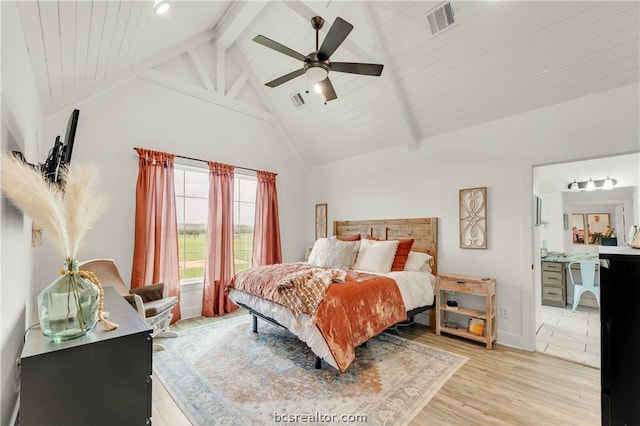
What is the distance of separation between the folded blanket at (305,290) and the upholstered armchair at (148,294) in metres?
1.34

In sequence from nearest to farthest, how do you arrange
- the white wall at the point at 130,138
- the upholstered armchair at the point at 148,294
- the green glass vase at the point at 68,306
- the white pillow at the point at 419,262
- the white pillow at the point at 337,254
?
the green glass vase at the point at 68,306, the upholstered armchair at the point at 148,294, the white wall at the point at 130,138, the white pillow at the point at 419,262, the white pillow at the point at 337,254

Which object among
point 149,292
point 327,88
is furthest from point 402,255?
point 149,292

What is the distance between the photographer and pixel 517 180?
331cm

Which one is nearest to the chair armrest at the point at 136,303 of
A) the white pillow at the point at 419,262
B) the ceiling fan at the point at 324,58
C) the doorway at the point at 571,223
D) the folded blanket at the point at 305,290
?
the folded blanket at the point at 305,290

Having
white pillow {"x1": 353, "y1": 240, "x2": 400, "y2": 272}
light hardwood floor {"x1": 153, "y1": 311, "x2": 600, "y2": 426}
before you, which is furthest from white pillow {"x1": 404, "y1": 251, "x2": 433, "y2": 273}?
light hardwood floor {"x1": 153, "y1": 311, "x2": 600, "y2": 426}

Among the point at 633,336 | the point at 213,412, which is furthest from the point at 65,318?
the point at 633,336

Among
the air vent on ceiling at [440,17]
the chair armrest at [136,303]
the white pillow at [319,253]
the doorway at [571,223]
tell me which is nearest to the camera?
the chair armrest at [136,303]

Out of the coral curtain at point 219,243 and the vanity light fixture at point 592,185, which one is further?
the vanity light fixture at point 592,185

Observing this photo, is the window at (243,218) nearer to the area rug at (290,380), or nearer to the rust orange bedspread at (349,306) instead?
the rust orange bedspread at (349,306)

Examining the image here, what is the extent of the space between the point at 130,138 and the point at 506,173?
4.69 m

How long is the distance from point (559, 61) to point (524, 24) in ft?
1.72

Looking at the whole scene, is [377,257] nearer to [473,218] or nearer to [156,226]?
[473,218]

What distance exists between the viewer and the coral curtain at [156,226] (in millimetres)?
→ 3668

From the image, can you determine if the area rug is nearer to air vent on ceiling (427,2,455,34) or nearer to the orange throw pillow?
the orange throw pillow
